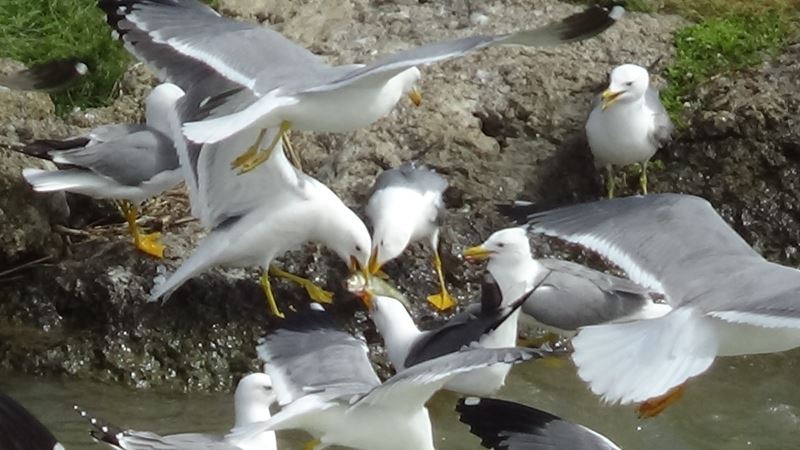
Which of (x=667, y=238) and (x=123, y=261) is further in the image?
(x=123, y=261)

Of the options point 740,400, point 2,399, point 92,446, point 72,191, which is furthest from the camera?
point 72,191

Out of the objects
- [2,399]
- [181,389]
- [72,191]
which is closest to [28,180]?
[72,191]

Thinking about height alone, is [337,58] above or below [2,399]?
below

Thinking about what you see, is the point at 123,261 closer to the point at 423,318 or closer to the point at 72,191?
the point at 72,191

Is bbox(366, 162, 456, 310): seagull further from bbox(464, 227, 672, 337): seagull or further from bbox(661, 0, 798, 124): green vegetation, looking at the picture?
bbox(661, 0, 798, 124): green vegetation

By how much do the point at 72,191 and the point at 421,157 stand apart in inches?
60.2

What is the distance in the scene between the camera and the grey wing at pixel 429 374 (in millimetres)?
5516

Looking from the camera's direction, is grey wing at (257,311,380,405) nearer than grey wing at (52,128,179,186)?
Yes

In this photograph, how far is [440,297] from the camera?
7.98 metres

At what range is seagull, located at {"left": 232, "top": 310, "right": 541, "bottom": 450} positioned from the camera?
5734 mm

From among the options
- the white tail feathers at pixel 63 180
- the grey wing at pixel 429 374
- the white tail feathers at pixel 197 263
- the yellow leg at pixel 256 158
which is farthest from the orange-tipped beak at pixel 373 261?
the grey wing at pixel 429 374

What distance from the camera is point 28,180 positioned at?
25.6 ft

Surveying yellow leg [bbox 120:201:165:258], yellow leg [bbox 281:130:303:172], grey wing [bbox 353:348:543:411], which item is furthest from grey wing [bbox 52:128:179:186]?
grey wing [bbox 353:348:543:411]

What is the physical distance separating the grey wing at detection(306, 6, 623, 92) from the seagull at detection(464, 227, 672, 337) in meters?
1.17
